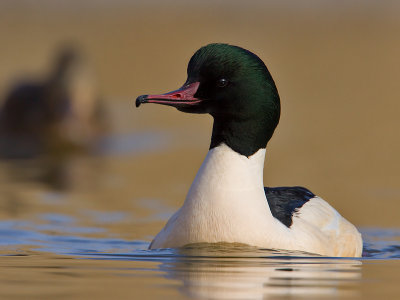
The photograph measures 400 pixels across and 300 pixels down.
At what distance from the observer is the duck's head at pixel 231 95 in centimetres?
706

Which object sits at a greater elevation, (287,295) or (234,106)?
(234,106)

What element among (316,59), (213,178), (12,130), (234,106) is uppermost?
(316,59)

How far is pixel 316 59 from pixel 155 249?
17644 millimetres

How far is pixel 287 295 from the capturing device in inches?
225

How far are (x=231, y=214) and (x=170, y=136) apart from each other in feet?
29.9

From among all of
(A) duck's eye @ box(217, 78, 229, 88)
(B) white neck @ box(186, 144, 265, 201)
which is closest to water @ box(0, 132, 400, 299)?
(B) white neck @ box(186, 144, 265, 201)

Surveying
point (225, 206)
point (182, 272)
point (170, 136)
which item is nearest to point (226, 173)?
point (225, 206)

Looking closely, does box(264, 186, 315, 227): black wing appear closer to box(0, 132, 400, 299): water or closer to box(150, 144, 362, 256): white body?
box(150, 144, 362, 256): white body

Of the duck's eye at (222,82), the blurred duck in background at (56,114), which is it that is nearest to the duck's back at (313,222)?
the duck's eye at (222,82)

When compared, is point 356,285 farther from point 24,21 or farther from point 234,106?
point 24,21

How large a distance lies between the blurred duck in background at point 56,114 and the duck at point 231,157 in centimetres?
848

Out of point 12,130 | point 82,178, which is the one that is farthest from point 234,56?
point 12,130

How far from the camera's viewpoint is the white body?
6.96 meters

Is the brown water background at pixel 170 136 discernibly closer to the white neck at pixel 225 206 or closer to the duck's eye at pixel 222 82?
the white neck at pixel 225 206
